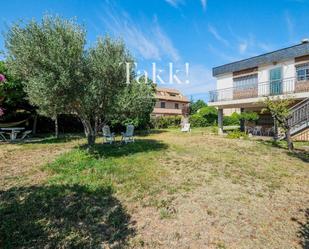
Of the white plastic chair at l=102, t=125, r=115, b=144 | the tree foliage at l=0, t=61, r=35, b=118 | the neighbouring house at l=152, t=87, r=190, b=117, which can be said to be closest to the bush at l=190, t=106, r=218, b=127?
the neighbouring house at l=152, t=87, r=190, b=117

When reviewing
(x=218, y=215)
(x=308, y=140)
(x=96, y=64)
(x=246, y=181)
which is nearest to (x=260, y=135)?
(x=308, y=140)

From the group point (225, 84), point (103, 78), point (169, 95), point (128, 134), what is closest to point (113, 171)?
point (103, 78)

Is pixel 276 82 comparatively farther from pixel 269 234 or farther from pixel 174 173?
pixel 269 234

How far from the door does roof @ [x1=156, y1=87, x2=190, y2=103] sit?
30221mm

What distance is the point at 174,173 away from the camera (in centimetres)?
801

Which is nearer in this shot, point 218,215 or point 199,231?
point 199,231

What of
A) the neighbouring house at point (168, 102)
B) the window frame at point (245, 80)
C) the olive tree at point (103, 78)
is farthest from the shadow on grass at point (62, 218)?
the neighbouring house at point (168, 102)

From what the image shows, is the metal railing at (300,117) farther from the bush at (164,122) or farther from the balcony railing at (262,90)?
the bush at (164,122)

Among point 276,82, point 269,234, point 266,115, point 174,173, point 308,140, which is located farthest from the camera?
point 266,115

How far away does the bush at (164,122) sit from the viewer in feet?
103

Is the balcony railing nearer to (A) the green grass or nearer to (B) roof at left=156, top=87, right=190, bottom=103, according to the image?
(A) the green grass

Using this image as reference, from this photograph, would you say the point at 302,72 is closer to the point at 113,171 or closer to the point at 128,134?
the point at 128,134

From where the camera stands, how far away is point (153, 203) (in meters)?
5.73

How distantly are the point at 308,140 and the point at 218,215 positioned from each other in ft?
36.7
